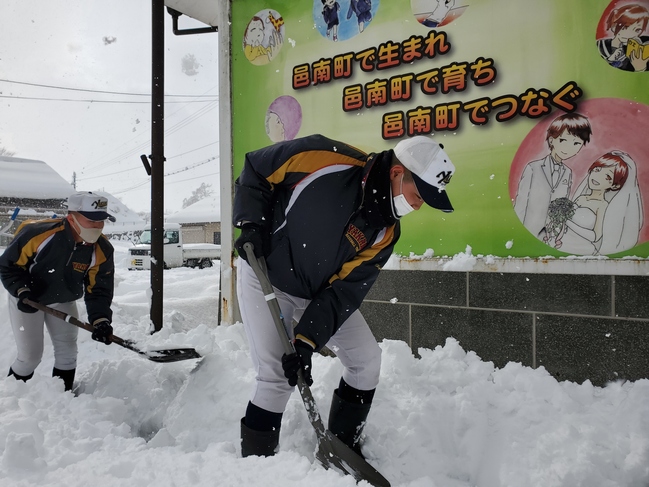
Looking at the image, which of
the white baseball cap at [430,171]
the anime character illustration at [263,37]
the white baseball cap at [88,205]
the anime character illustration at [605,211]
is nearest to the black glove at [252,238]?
the white baseball cap at [430,171]

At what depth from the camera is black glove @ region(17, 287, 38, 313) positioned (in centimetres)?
335

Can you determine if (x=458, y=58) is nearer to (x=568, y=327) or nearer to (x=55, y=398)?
(x=568, y=327)

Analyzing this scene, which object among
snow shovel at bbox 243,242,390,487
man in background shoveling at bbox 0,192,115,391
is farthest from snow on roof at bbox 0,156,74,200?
snow shovel at bbox 243,242,390,487

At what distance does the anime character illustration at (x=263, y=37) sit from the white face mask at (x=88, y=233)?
257 centimetres

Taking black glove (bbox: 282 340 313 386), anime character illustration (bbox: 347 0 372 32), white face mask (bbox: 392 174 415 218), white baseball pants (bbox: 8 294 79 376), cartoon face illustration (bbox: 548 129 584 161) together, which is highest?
anime character illustration (bbox: 347 0 372 32)

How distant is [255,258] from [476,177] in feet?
7.37

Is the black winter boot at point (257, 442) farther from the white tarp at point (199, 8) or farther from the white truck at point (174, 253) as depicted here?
the white truck at point (174, 253)

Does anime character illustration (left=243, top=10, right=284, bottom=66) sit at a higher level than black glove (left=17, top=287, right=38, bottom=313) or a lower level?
higher

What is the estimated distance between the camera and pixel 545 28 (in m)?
3.44

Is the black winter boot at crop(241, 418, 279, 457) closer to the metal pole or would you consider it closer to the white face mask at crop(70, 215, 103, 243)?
the white face mask at crop(70, 215, 103, 243)

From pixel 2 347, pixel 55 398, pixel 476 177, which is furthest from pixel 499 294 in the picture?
pixel 2 347

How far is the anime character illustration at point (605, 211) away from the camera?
316cm

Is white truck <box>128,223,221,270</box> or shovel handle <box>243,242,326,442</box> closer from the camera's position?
shovel handle <box>243,242,326,442</box>

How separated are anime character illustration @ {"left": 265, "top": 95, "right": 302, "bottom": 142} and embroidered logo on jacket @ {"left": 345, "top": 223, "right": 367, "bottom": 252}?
2691 mm
